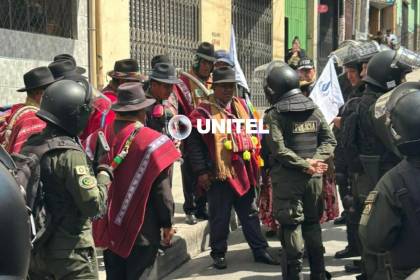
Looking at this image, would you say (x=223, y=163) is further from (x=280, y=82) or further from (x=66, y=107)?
(x=66, y=107)

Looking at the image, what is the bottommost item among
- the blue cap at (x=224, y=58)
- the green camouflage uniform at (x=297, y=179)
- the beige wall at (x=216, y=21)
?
the green camouflage uniform at (x=297, y=179)

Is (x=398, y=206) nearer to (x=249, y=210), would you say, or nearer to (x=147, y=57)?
(x=249, y=210)

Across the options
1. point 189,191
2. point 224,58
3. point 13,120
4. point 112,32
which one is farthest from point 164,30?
point 13,120

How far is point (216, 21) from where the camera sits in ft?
42.4

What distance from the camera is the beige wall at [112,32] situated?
922cm

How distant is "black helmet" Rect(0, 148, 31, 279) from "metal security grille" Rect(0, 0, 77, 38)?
639 centimetres

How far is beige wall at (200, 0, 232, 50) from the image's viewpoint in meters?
12.5

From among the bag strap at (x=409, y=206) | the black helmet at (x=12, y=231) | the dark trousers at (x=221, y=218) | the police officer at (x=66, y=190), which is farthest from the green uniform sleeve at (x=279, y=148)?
the black helmet at (x=12, y=231)

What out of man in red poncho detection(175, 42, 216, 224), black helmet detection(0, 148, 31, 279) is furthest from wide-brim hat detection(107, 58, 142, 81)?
black helmet detection(0, 148, 31, 279)

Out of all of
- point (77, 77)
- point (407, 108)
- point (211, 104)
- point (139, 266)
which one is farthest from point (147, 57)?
point (407, 108)

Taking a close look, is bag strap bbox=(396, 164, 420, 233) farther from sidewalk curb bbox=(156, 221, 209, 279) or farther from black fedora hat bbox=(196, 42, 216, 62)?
black fedora hat bbox=(196, 42, 216, 62)

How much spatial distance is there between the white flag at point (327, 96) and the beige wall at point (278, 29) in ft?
32.4

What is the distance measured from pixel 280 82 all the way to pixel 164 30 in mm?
6292

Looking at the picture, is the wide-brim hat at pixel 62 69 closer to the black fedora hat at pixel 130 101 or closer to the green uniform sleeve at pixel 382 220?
the black fedora hat at pixel 130 101
